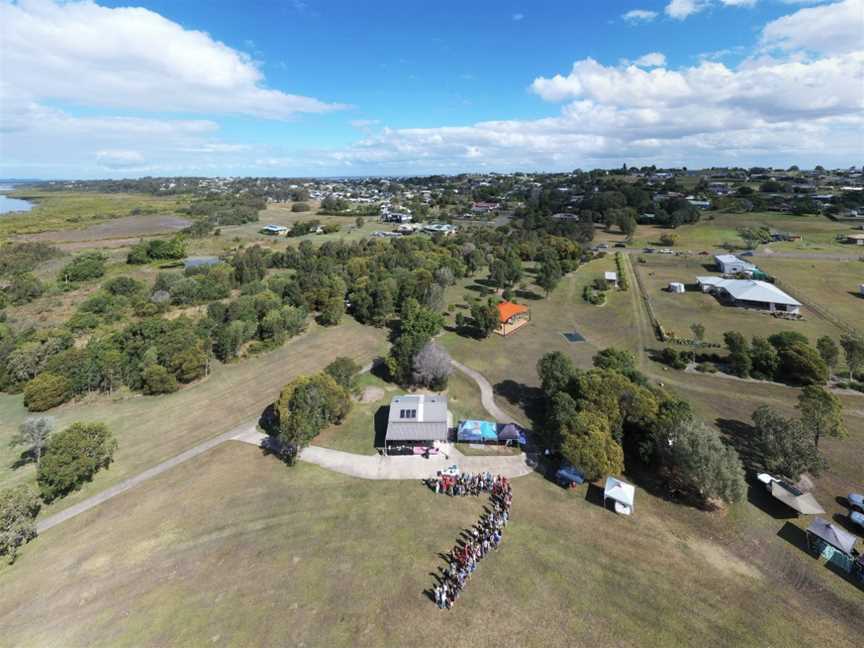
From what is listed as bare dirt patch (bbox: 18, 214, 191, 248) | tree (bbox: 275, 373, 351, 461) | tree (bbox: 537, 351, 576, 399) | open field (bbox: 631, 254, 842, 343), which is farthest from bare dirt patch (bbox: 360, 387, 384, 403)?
bare dirt patch (bbox: 18, 214, 191, 248)

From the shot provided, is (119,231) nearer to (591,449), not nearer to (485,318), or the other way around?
(485,318)

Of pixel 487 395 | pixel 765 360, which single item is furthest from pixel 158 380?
pixel 765 360

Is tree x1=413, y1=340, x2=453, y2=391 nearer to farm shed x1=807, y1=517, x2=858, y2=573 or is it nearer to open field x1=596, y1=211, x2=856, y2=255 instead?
farm shed x1=807, y1=517, x2=858, y2=573

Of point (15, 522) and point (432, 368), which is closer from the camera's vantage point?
point (15, 522)

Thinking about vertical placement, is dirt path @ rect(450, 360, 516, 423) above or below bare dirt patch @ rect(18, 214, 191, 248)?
below

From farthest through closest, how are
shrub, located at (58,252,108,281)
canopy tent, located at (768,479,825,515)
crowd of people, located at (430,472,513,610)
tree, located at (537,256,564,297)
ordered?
shrub, located at (58,252,108,281), tree, located at (537,256,564,297), canopy tent, located at (768,479,825,515), crowd of people, located at (430,472,513,610)

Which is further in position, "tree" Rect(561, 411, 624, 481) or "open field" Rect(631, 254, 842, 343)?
"open field" Rect(631, 254, 842, 343)
